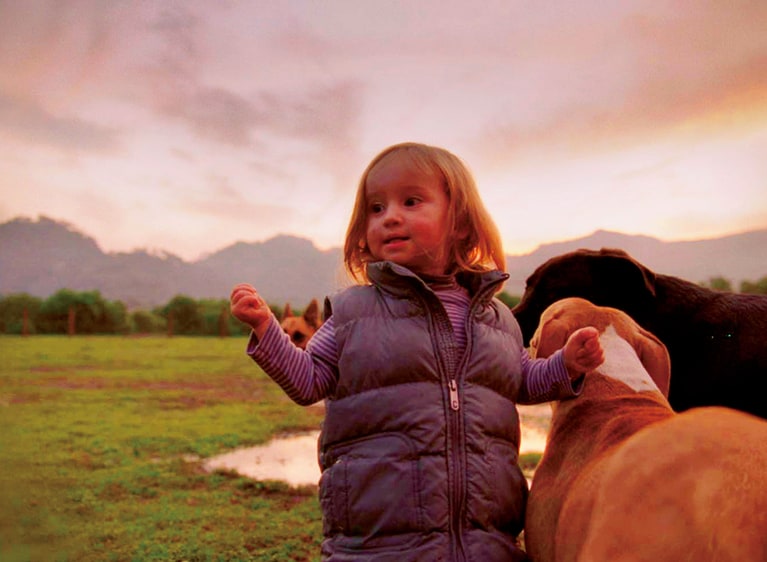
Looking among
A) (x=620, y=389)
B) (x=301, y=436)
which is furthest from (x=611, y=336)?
(x=301, y=436)

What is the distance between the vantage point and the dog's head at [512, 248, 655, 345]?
5.15 meters

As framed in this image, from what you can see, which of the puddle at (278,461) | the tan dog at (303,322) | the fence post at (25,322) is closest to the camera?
the puddle at (278,461)

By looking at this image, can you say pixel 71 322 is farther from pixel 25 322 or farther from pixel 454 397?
pixel 454 397

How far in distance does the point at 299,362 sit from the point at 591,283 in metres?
3.47

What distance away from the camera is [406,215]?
115 inches

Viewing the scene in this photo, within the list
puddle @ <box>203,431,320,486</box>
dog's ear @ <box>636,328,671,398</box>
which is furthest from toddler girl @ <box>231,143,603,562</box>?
puddle @ <box>203,431,320,486</box>

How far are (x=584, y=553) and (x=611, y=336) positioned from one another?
4.38 feet

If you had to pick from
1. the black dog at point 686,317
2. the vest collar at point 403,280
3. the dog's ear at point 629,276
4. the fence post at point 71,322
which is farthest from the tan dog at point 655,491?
the fence post at point 71,322

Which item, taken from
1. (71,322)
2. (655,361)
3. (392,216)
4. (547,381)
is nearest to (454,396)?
(547,381)

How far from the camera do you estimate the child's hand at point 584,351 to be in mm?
2605

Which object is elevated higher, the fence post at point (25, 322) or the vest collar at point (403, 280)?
the vest collar at point (403, 280)

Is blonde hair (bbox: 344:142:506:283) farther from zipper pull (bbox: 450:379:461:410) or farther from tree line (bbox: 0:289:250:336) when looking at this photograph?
tree line (bbox: 0:289:250:336)

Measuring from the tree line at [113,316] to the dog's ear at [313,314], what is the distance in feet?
124

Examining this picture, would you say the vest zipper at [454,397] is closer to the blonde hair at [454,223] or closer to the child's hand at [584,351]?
the child's hand at [584,351]
